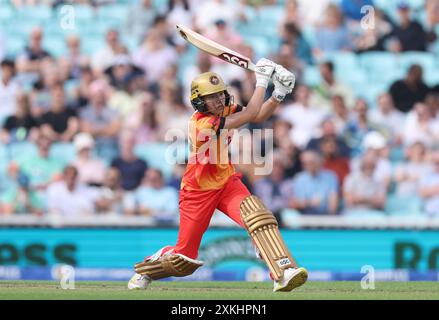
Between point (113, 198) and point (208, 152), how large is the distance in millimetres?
5175

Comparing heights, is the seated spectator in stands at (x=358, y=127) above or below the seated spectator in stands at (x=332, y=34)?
below

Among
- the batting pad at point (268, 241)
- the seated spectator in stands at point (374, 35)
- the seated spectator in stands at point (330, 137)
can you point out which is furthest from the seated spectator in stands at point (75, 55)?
the batting pad at point (268, 241)

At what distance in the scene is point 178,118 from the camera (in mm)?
15641

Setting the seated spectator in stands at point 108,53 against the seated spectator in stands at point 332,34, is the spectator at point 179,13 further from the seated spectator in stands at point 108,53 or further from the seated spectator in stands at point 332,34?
the seated spectator in stands at point 332,34

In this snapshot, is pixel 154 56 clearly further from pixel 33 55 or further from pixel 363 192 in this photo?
pixel 363 192

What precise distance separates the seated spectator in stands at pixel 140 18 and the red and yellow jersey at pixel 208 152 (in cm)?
759

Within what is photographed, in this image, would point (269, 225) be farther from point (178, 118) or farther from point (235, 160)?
point (178, 118)

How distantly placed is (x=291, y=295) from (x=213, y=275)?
14.5 feet

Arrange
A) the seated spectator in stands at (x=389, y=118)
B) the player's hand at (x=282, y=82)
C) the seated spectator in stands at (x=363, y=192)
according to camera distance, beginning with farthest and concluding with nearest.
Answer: the seated spectator in stands at (x=389, y=118), the seated spectator in stands at (x=363, y=192), the player's hand at (x=282, y=82)

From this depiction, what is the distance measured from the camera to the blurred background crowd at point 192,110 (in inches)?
581

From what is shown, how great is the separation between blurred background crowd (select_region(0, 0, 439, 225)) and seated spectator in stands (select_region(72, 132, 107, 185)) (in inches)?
0.8

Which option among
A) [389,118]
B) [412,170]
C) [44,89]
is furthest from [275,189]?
[44,89]

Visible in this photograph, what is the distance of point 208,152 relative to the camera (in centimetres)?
969

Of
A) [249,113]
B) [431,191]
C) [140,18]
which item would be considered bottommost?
[431,191]
